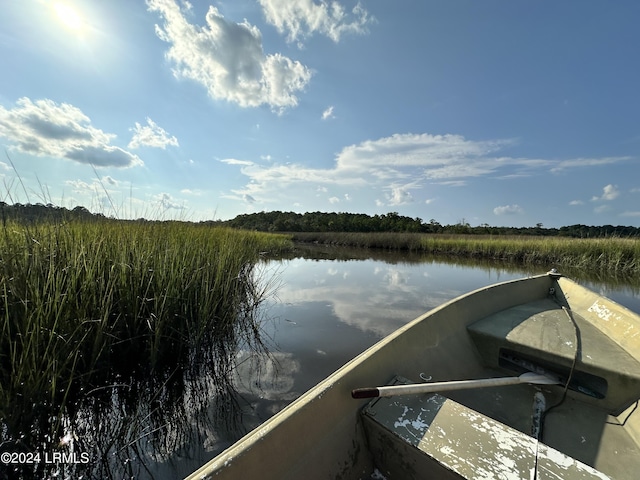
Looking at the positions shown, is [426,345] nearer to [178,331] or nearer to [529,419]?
[529,419]

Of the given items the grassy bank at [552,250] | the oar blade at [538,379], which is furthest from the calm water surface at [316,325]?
the grassy bank at [552,250]

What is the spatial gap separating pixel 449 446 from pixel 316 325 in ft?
9.56

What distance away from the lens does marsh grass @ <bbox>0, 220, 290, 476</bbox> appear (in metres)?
1.42

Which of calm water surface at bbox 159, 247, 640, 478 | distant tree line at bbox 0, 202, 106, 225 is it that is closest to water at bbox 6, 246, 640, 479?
calm water surface at bbox 159, 247, 640, 478

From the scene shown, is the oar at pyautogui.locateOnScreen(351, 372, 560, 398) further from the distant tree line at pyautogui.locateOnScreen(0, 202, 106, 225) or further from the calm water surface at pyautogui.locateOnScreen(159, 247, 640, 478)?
the distant tree line at pyautogui.locateOnScreen(0, 202, 106, 225)

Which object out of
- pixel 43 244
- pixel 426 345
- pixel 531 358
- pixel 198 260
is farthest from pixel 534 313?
pixel 43 244

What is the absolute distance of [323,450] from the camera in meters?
1.11

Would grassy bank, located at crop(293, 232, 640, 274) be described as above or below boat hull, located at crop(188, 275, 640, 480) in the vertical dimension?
above

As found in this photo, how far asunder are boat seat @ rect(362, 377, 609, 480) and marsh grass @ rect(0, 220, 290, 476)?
1.51 metres

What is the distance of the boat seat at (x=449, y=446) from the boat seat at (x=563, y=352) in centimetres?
125

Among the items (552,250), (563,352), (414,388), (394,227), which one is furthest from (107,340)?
(394,227)

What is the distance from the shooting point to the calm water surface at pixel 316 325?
1.92 m

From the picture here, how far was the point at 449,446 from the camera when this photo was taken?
41.2 inches

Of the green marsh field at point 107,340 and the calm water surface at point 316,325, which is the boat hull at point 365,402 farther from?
the green marsh field at point 107,340
